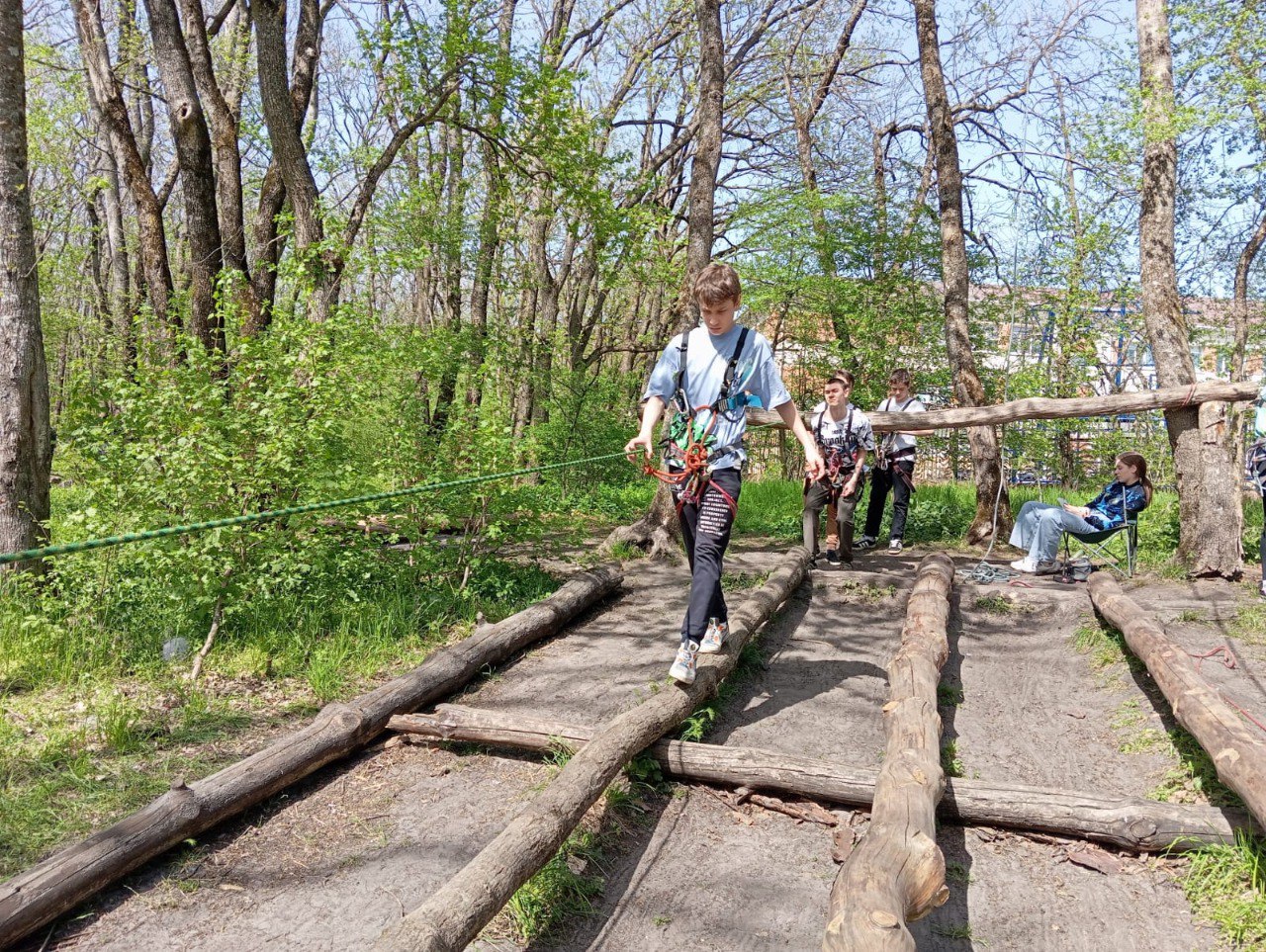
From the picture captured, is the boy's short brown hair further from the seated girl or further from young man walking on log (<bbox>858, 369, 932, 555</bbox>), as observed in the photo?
young man walking on log (<bbox>858, 369, 932, 555</bbox>)

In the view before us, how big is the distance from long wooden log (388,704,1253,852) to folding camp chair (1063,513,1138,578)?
15.1ft

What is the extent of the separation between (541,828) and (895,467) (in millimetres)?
7088

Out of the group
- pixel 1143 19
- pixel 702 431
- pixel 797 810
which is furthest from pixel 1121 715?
pixel 1143 19

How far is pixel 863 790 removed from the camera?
13.2 ft

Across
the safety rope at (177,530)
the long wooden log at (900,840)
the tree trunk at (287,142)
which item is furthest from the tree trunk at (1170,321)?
the tree trunk at (287,142)

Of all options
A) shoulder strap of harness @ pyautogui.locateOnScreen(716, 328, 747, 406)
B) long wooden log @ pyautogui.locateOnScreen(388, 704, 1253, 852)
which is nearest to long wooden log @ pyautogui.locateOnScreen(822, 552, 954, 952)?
long wooden log @ pyautogui.locateOnScreen(388, 704, 1253, 852)

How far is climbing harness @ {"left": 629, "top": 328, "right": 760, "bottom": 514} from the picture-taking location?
4.80 meters

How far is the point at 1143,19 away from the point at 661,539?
6753 millimetres

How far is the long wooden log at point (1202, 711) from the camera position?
3.49 meters

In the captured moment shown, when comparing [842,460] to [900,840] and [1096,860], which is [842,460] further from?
[900,840]

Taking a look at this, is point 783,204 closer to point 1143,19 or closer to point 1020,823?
point 1143,19

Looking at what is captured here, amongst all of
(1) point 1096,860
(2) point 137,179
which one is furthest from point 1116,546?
(2) point 137,179

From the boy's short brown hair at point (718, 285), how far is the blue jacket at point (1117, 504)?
4.89 meters

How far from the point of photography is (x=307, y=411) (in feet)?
20.5
